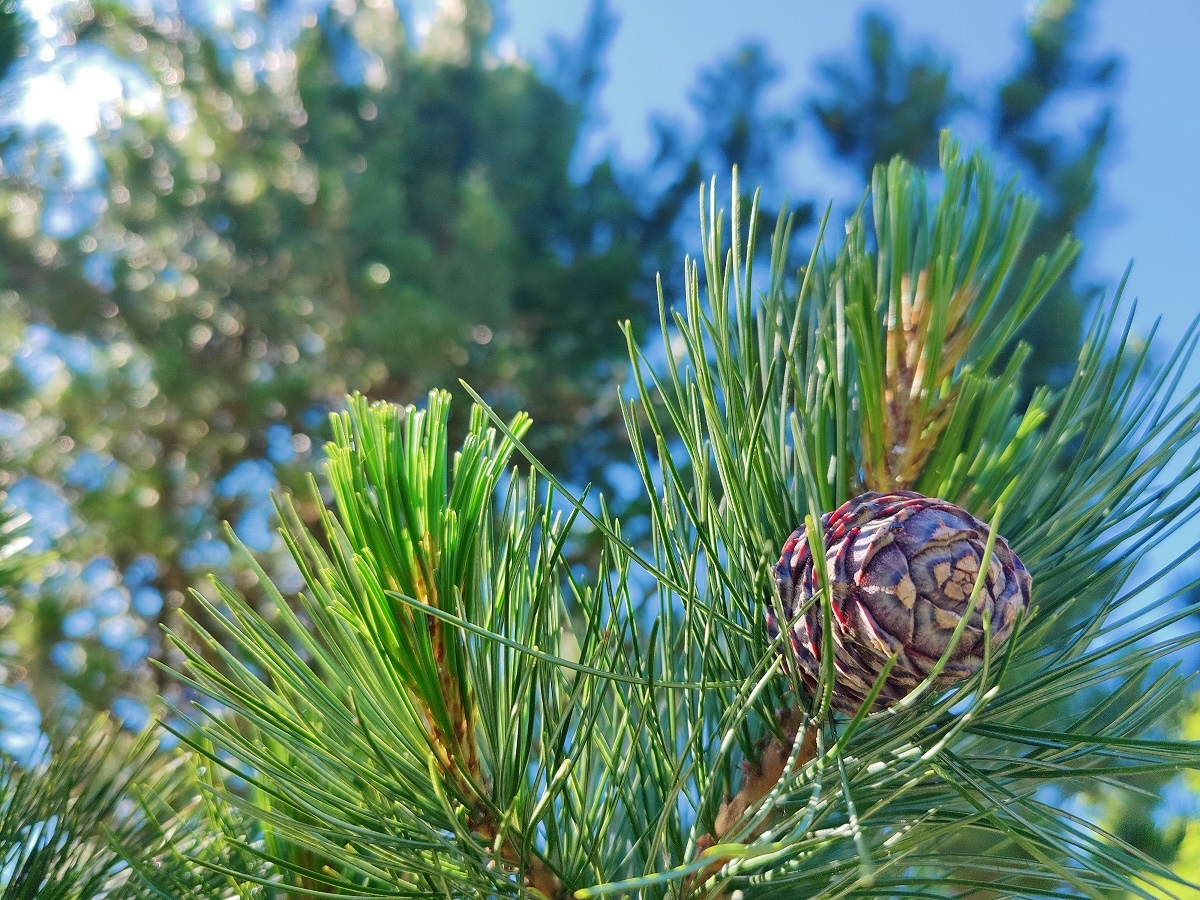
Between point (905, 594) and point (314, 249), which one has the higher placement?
point (314, 249)

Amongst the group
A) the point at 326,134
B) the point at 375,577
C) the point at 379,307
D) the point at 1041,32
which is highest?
the point at 1041,32

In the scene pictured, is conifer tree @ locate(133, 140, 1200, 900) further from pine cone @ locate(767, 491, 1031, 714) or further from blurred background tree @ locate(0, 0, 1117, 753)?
blurred background tree @ locate(0, 0, 1117, 753)

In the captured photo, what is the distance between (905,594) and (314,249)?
281 centimetres

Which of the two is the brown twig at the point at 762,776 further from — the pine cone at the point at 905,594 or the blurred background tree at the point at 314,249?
the blurred background tree at the point at 314,249

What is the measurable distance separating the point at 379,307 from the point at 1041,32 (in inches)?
109

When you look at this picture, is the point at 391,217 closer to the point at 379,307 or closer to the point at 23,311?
the point at 379,307

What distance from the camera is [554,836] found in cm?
41

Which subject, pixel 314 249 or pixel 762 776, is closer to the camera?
pixel 762 776

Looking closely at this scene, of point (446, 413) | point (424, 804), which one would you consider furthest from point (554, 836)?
point (446, 413)

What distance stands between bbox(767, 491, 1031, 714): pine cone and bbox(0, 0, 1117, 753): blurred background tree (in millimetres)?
1998

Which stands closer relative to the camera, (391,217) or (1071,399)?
(1071,399)

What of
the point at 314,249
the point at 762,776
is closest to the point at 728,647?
the point at 762,776

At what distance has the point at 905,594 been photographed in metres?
0.33

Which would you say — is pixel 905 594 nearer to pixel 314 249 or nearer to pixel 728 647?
pixel 728 647
